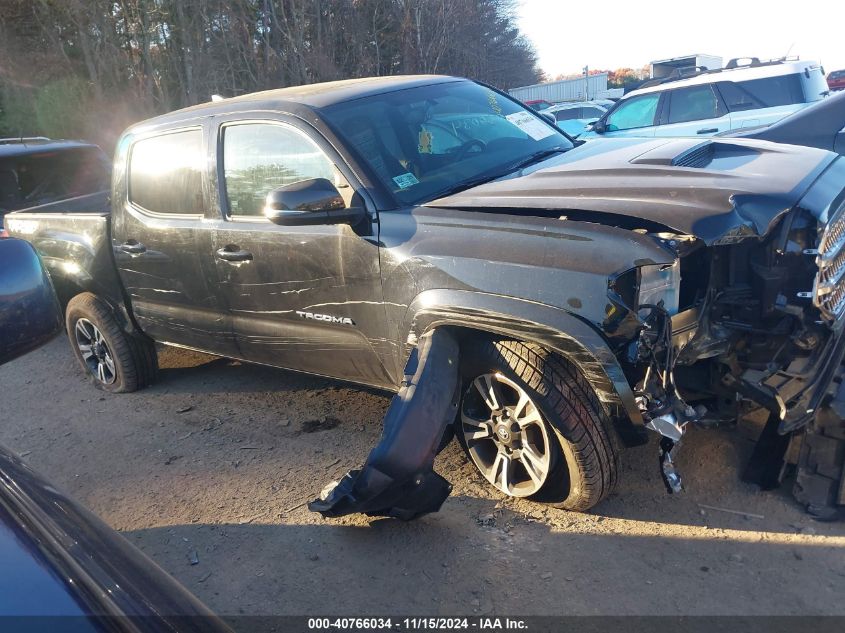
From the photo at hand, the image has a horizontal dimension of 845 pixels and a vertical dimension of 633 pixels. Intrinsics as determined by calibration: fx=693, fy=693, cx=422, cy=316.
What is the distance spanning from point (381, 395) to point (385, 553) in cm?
159

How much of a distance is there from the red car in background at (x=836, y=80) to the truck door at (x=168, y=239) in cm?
2167

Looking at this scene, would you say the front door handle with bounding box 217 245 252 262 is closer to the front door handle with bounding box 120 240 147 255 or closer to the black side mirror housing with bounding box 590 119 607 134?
the front door handle with bounding box 120 240 147 255

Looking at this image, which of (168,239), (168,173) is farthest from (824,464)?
(168,173)

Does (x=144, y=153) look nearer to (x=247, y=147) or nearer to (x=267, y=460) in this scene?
(x=247, y=147)

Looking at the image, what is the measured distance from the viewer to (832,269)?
2947 mm

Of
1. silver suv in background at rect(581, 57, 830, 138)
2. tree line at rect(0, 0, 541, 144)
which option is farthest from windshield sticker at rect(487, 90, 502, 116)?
tree line at rect(0, 0, 541, 144)

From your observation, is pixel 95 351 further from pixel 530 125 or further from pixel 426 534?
pixel 530 125

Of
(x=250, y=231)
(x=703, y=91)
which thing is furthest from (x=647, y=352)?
(x=703, y=91)

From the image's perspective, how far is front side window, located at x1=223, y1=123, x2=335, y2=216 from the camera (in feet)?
11.7

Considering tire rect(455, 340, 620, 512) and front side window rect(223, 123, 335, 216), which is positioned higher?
front side window rect(223, 123, 335, 216)

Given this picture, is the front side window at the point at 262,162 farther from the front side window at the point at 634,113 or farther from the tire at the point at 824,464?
the front side window at the point at 634,113

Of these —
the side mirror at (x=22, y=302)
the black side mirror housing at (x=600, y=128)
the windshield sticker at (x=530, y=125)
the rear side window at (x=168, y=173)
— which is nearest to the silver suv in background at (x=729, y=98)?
the black side mirror housing at (x=600, y=128)

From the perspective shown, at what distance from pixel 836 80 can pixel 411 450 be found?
77.6 feet

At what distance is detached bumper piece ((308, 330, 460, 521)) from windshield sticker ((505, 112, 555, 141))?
175cm
